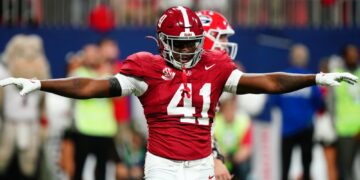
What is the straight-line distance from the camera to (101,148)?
1238 centimetres

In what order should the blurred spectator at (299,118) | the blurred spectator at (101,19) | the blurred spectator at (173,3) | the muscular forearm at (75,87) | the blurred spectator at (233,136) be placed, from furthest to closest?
1. the blurred spectator at (173,3)
2. the blurred spectator at (101,19)
3. the blurred spectator at (299,118)
4. the blurred spectator at (233,136)
5. the muscular forearm at (75,87)

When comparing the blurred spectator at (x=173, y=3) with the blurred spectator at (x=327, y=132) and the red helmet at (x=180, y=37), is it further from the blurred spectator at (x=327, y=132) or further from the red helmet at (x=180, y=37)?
the red helmet at (x=180, y=37)

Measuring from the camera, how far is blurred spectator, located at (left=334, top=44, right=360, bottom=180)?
544 inches

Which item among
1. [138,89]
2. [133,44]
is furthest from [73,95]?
[133,44]

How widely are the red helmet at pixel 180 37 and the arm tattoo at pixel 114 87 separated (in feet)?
1.13

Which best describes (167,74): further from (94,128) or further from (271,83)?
(94,128)

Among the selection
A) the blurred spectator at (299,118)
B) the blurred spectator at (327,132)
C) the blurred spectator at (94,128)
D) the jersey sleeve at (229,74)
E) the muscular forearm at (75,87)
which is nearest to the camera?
the muscular forearm at (75,87)

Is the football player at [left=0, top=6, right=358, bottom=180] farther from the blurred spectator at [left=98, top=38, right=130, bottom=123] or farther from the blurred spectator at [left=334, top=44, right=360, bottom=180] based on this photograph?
the blurred spectator at [left=334, top=44, right=360, bottom=180]

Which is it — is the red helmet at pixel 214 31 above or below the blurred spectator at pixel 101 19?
above

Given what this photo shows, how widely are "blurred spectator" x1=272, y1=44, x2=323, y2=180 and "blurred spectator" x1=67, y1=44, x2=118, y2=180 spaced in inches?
88.4

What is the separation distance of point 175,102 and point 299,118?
22.2 ft

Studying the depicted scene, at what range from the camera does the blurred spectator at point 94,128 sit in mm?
12305

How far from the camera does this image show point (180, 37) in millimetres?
6492

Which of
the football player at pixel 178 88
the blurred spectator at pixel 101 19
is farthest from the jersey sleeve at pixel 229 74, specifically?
the blurred spectator at pixel 101 19
